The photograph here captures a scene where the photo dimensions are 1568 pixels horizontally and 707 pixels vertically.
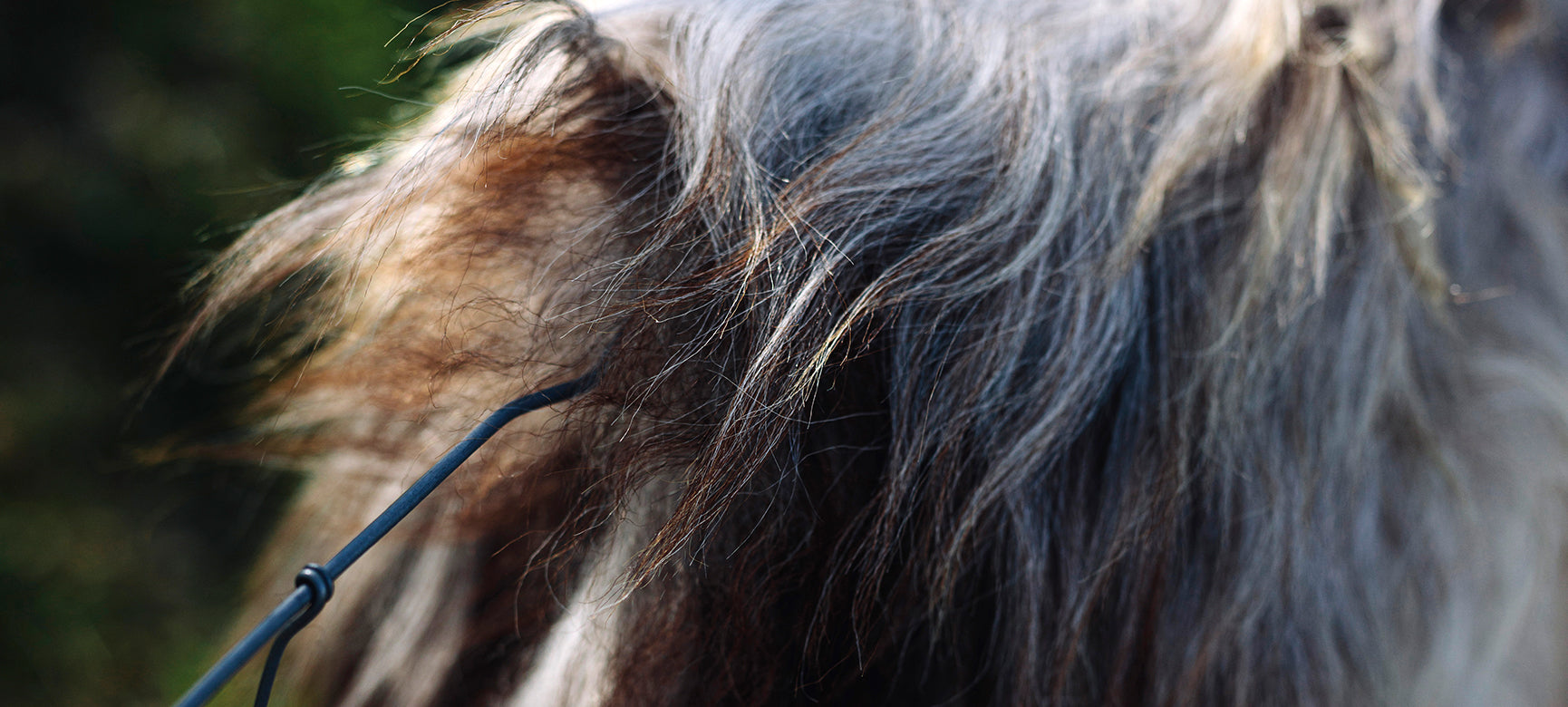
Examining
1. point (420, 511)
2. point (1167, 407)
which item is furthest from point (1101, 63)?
point (420, 511)

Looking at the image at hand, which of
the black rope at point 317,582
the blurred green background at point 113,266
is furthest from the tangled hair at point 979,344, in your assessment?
the blurred green background at point 113,266

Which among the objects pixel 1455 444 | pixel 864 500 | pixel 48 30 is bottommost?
pixel 1455 444

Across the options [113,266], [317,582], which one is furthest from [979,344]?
[113,266]

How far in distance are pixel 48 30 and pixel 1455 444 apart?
214 cm

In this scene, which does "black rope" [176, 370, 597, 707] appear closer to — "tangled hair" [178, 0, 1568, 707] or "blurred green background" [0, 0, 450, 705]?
"tangled hair" [178, 0, 1568, 707]

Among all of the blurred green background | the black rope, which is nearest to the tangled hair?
the black rope

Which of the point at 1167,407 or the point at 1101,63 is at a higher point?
the point at 1101,63

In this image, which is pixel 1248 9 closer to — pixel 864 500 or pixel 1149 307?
pixel 1149 307

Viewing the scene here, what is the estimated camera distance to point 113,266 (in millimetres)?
1667

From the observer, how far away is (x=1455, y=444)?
44 centimetres

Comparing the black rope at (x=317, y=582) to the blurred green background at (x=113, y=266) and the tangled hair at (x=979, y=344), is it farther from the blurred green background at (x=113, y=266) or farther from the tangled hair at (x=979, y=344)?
the blurred green background at (x=113, y=266)

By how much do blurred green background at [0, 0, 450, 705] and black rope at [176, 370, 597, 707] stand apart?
1.45 meters

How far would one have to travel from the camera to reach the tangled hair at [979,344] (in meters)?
0.39

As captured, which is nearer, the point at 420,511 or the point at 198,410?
the point at 420,511
